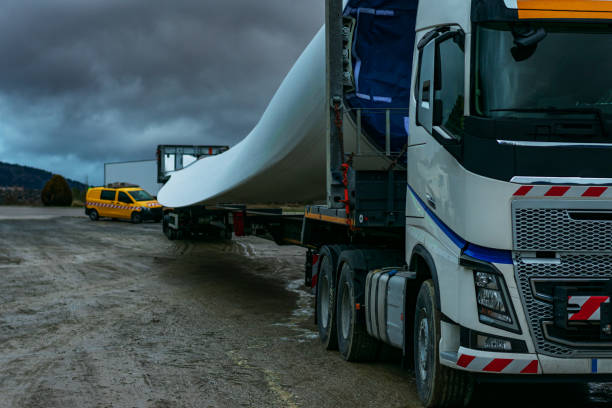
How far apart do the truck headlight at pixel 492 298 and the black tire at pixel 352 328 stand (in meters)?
2.51

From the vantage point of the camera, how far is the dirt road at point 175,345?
5.97 m

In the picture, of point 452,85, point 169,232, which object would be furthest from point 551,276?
point 169,232

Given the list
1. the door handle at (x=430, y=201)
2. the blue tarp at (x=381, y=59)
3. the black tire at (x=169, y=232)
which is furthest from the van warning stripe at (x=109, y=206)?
the door handle at (x=430, y=201)

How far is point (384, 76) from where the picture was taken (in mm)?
8258

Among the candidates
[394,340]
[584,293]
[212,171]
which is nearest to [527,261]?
[584,293]

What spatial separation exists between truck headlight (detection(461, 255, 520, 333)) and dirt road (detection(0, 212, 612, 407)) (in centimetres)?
141

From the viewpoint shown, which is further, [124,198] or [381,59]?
[124,198]

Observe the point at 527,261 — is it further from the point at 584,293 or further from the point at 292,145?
the point at 292,145

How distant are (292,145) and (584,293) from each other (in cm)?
645

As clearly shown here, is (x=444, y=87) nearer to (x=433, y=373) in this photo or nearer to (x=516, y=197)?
(x=516, y=197)

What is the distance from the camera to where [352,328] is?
7.20 m

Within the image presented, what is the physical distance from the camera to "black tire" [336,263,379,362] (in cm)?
715

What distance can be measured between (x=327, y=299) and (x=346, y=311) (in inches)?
30.8

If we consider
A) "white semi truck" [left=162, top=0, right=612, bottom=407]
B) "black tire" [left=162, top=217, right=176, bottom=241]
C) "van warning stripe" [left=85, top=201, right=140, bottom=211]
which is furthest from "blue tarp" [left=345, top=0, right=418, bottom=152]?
"van warning stripe" [left=85, top=201, right=140, bottom=211]
